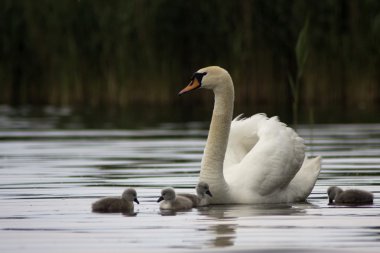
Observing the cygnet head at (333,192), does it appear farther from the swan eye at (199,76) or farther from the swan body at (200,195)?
the swan eye at (199,76)

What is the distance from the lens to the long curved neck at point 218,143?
34.5 ft

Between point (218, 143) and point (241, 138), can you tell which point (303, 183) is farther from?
point (218, 143)

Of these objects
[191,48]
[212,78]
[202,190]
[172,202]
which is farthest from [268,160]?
[191,48]

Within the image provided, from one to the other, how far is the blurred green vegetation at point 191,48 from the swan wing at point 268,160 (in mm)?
17204

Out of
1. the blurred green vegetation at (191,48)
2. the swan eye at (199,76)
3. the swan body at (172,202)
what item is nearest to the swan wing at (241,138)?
the swan eye at (199,76)

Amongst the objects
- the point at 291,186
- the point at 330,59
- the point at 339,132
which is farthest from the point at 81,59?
the point at 291,186

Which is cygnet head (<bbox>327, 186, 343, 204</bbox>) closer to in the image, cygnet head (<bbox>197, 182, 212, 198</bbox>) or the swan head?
cygnet head (<bbox>197, 182, 212, 198</bbox>)

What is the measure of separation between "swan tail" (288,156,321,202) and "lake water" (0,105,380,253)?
0.45 ft

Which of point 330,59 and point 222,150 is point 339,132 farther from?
point 222,150

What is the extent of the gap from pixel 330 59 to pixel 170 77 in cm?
478

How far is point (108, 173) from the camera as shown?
14336mm

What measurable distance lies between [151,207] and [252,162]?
1059mm

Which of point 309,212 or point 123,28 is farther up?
point 123,28

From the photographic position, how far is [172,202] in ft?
32.6
